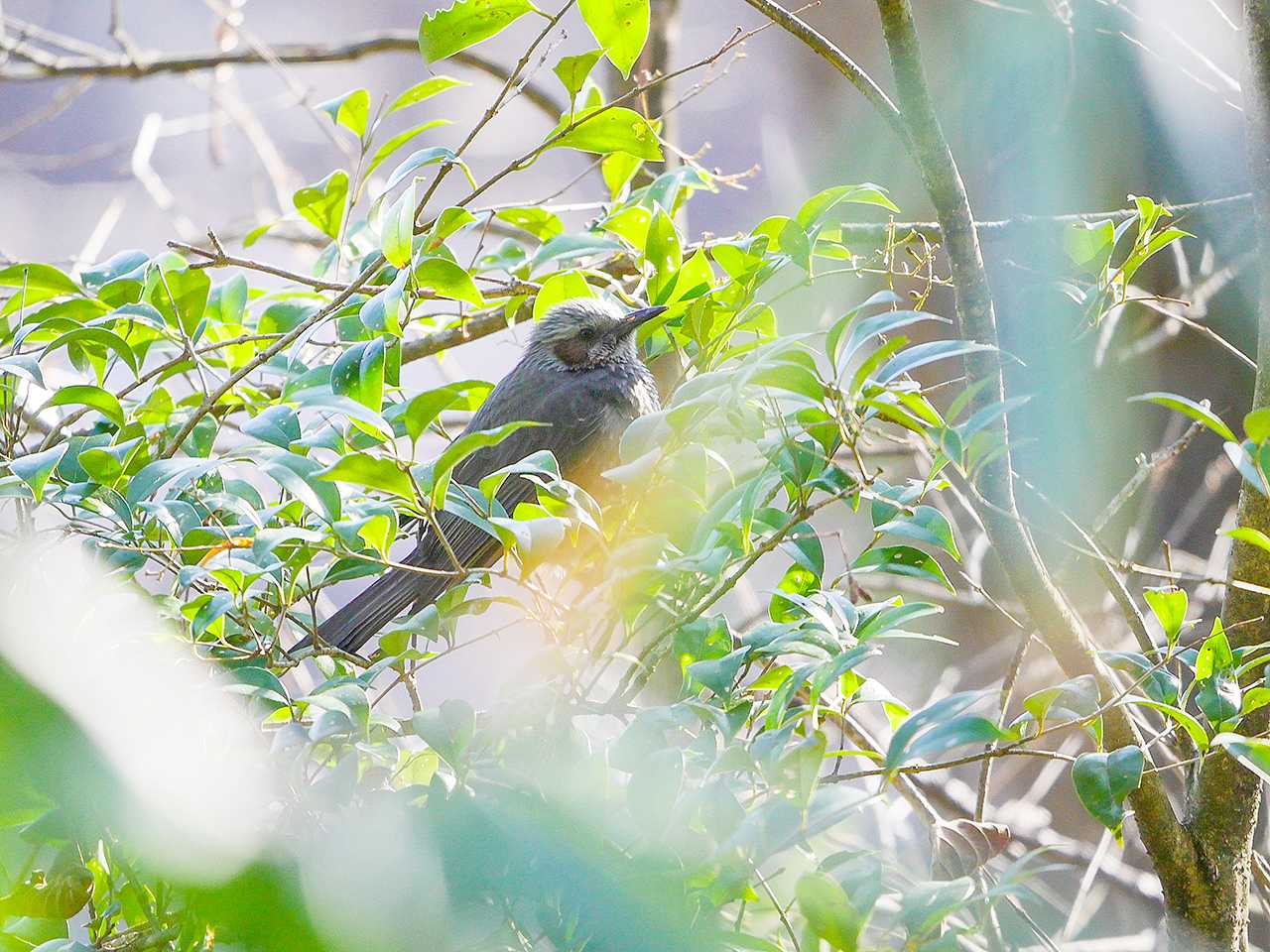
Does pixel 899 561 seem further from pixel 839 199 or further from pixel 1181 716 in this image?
pixel 839 199

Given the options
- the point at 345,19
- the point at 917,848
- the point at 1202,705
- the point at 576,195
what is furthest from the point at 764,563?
the point at 345,19

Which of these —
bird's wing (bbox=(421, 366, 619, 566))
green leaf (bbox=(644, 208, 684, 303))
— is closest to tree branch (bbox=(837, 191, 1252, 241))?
green leaf (bbox=(644, 208, 684, 303))

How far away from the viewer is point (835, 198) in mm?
1410

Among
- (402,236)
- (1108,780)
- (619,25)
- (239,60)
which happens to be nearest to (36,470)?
(402,236)

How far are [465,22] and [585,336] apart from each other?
1771 mm

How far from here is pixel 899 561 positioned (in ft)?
3.77

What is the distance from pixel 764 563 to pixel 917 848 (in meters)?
1.30

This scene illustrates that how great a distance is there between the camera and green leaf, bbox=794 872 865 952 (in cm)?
79

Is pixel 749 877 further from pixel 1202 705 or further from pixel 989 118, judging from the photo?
pixel 989 118

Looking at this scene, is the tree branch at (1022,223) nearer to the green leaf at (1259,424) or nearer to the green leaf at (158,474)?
the green leaf at (1259,424)

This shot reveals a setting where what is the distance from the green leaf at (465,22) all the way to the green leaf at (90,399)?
0.59 m

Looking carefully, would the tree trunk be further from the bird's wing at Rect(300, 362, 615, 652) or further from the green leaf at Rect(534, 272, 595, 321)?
the bird's wing at Rect(300, 362, 615, 652)

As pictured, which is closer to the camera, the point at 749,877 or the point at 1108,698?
the point at 749,877

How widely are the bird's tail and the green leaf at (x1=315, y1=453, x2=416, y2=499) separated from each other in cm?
118
